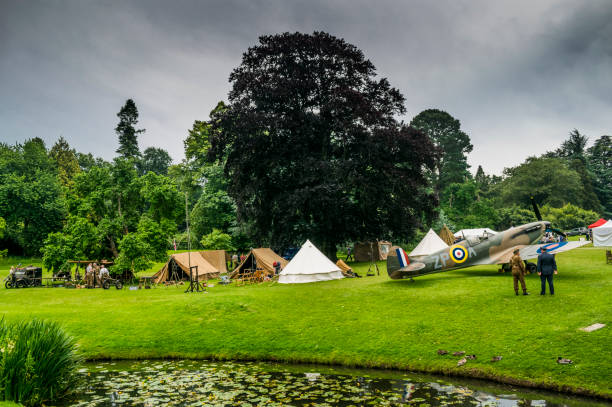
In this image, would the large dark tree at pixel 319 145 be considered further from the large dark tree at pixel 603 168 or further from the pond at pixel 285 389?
the large dark tree at pixel 603 168

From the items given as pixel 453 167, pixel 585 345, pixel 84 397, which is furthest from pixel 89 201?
pixel 453 167

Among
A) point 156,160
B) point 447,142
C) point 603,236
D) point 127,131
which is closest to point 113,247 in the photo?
point 603,236

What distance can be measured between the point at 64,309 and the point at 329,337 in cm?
1291

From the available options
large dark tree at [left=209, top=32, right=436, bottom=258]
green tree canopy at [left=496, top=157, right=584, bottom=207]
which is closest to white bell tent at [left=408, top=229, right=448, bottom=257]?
large dark tree at [left=209, top=32, right=436, bottom=258]

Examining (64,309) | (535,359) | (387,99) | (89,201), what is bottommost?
(535,359)

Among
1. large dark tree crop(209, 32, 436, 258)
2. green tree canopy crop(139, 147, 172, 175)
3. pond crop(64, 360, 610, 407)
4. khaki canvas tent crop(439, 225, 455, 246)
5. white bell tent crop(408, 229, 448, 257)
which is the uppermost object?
green tree canopy crop(139, 147, 172, 175)

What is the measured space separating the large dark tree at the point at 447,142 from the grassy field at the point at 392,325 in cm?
6674

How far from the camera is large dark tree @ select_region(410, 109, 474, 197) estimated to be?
8462 centimetres

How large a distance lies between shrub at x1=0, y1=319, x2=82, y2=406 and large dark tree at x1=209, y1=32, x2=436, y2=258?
1906 centimetres

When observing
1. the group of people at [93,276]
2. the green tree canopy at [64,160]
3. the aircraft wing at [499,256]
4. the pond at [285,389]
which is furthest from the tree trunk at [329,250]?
the green tree canopy at [64,160]

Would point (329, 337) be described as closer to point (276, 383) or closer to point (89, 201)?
point (276, 383)

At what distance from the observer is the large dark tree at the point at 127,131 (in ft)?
270

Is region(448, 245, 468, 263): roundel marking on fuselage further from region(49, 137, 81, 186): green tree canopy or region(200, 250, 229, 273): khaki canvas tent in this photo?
region(49, 137, 81, 186): green tree canopy

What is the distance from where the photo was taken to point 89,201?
30.9 meters
